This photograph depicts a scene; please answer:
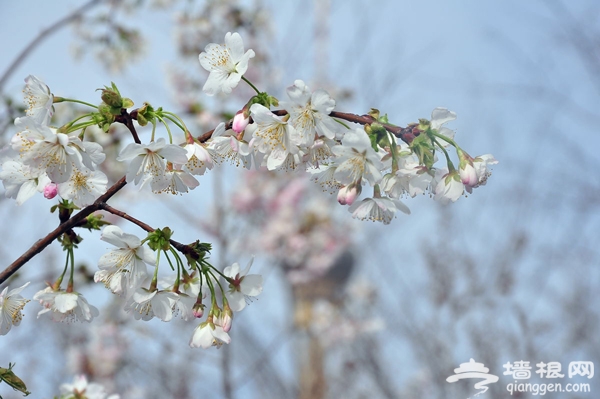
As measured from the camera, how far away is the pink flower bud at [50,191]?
894 millimetres

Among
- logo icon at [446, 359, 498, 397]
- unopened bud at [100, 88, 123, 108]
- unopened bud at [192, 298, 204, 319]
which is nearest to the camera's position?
unopened bud at [100, 88, 123, 108]

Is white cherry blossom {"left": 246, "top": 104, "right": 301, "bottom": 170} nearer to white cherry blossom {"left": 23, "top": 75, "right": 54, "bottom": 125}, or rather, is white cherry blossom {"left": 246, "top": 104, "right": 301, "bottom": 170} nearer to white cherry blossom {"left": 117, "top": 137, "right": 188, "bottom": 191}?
white cherry blossom {"left": 117, "top": 137, "right": 188, "bottom": 191}

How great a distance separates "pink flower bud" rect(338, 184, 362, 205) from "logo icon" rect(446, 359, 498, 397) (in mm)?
3981

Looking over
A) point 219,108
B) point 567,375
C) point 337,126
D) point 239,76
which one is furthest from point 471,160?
point 567,375

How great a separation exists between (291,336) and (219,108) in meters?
2.79

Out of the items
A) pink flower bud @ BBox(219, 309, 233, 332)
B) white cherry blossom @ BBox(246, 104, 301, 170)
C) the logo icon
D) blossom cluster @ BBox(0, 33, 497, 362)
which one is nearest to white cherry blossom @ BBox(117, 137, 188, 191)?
blossom cluster @ BBox(0, 33, 497, 362)

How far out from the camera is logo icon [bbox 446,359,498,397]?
14.7 ft

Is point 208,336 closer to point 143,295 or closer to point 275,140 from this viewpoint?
point 143,295

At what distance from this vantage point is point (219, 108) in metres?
4.31

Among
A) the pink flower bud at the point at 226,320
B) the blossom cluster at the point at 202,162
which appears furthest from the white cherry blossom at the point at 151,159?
the pink flower bud at the point at 226,320

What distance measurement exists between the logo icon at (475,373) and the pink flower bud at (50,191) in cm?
420

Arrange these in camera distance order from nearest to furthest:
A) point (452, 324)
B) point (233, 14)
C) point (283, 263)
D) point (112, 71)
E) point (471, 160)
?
point (471, 160), point (233, 14), point (112, 71), point (452, 324), point (283, 263)

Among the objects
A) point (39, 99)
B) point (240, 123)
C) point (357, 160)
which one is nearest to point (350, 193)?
point (357, 160)

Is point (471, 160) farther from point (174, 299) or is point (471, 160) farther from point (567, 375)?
point (567, 375)
